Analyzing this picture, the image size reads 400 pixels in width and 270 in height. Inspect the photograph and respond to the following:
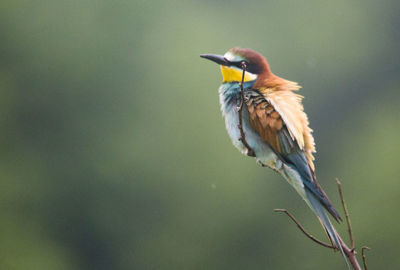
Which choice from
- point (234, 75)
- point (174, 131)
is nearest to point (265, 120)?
point (234, 75)

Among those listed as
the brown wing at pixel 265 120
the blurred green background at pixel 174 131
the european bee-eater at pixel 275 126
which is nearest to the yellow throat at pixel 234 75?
the european bee-eater at pixel 275 126

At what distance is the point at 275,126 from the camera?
6.29ft

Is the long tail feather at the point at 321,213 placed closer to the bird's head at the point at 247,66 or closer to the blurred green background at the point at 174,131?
the bird's head at the point at 247,66

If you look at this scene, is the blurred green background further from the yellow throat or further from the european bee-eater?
the european bee-eater

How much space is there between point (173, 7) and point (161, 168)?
106 centimetres

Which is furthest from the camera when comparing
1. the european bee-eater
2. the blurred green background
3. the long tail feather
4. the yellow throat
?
the blurred green background

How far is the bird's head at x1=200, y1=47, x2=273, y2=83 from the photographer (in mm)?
2072

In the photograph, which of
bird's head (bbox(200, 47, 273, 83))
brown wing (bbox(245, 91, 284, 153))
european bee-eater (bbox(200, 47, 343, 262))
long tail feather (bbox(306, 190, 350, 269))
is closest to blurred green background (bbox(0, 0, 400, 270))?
bird's head (bbox(200, 47, 273, 83))

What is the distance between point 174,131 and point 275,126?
1241 millimetres

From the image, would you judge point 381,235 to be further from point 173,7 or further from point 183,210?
point 173,7

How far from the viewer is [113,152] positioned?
3.07 metres

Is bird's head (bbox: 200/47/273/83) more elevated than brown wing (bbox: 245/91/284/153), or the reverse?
bird's head (bbox: 200/47/273/83)

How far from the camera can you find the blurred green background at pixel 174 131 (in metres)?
2.84

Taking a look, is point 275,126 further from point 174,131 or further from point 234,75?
point 174,131
